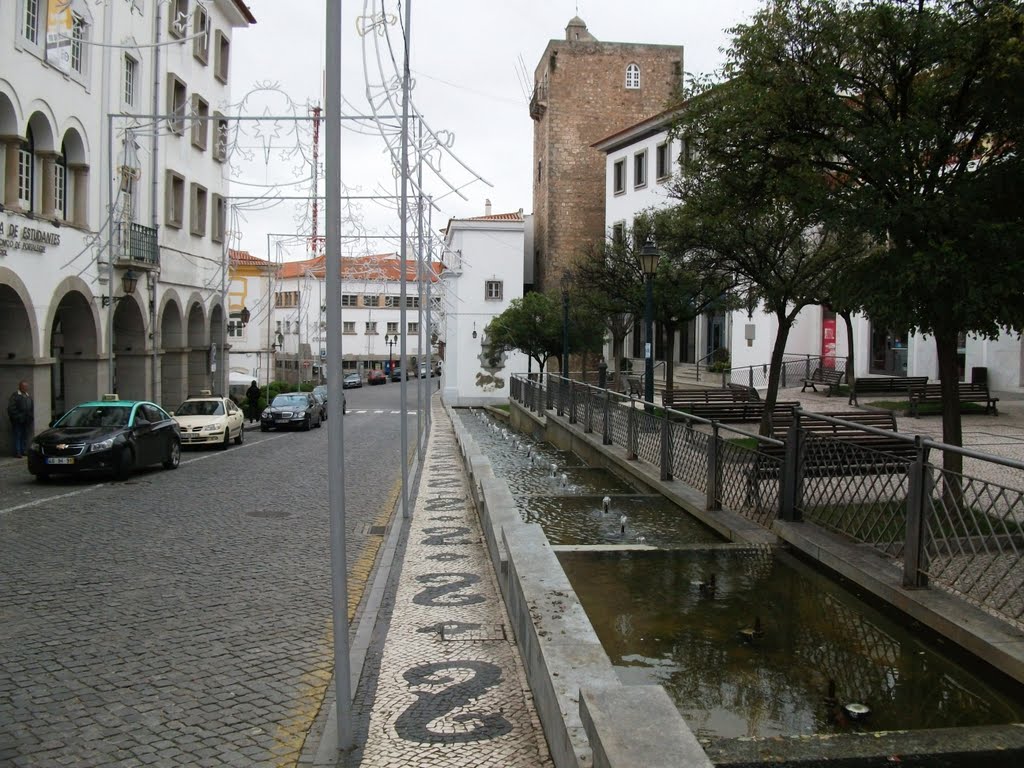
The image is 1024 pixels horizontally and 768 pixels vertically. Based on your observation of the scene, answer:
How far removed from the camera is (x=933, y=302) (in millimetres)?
7828

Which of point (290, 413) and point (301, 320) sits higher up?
point (301, 320)

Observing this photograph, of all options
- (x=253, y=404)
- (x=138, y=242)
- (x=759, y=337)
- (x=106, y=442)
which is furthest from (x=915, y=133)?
(x=253, y=404)

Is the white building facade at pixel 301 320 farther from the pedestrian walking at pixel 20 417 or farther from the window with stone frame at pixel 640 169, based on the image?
the pedestrian walking at pixel 20 417

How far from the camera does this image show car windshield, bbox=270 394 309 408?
31.6 meters

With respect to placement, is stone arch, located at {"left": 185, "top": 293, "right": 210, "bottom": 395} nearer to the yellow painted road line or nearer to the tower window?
the yellow painted road line

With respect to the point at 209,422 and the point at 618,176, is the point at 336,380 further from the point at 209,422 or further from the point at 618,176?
the point at 618,176

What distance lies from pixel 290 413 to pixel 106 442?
627 inches

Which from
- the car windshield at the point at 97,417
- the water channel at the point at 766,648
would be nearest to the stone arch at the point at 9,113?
the car windshield at the point at 97,417

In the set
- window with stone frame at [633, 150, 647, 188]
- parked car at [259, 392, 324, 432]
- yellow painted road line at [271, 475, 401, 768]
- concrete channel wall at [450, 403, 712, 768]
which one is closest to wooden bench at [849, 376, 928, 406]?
window with stone frame at [633, 150, 647, 188]

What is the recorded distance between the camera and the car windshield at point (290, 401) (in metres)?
31.6

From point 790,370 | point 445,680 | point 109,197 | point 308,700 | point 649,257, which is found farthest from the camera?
point 790,370

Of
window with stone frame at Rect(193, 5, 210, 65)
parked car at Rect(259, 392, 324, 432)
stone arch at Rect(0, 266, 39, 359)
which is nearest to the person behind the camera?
stone arch at Rect(0, 266, 39, 359)

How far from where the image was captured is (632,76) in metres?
50.8

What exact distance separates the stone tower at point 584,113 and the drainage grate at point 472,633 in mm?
44635
